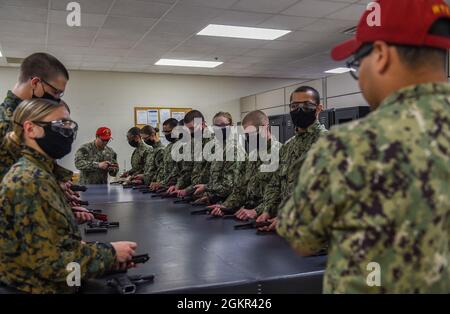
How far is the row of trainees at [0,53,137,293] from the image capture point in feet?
4.01

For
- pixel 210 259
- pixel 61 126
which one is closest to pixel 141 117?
pixel 210 259

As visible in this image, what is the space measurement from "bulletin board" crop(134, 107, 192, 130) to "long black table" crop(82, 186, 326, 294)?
5964mm

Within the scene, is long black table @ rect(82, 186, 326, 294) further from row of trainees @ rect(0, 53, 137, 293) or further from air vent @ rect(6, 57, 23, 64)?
air vent @ rect(6, 57, 23, 64)

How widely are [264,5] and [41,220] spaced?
4026mm

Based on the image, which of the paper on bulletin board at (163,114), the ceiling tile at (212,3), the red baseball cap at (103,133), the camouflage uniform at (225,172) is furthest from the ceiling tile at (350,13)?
→ the paper on bulletin board at (163,114)

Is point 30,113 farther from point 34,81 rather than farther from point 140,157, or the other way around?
point 140,157

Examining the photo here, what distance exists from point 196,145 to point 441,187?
3419 millimetres

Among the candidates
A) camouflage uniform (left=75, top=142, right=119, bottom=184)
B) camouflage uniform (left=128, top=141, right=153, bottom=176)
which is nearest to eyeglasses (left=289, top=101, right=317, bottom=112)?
camouflage uniform (left=75, top=142, right=119, bottom=184)

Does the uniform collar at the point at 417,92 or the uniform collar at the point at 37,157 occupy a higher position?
the uniform collar at the point at 417,92

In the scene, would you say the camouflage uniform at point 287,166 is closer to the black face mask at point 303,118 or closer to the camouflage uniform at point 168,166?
the black face mask at point 303,118

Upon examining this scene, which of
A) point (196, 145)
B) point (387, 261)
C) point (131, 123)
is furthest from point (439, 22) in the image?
point (131, 123)

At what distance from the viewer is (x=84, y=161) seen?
5.60 m

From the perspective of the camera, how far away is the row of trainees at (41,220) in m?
1.22

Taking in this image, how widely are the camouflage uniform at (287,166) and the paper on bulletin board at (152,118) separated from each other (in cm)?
643
